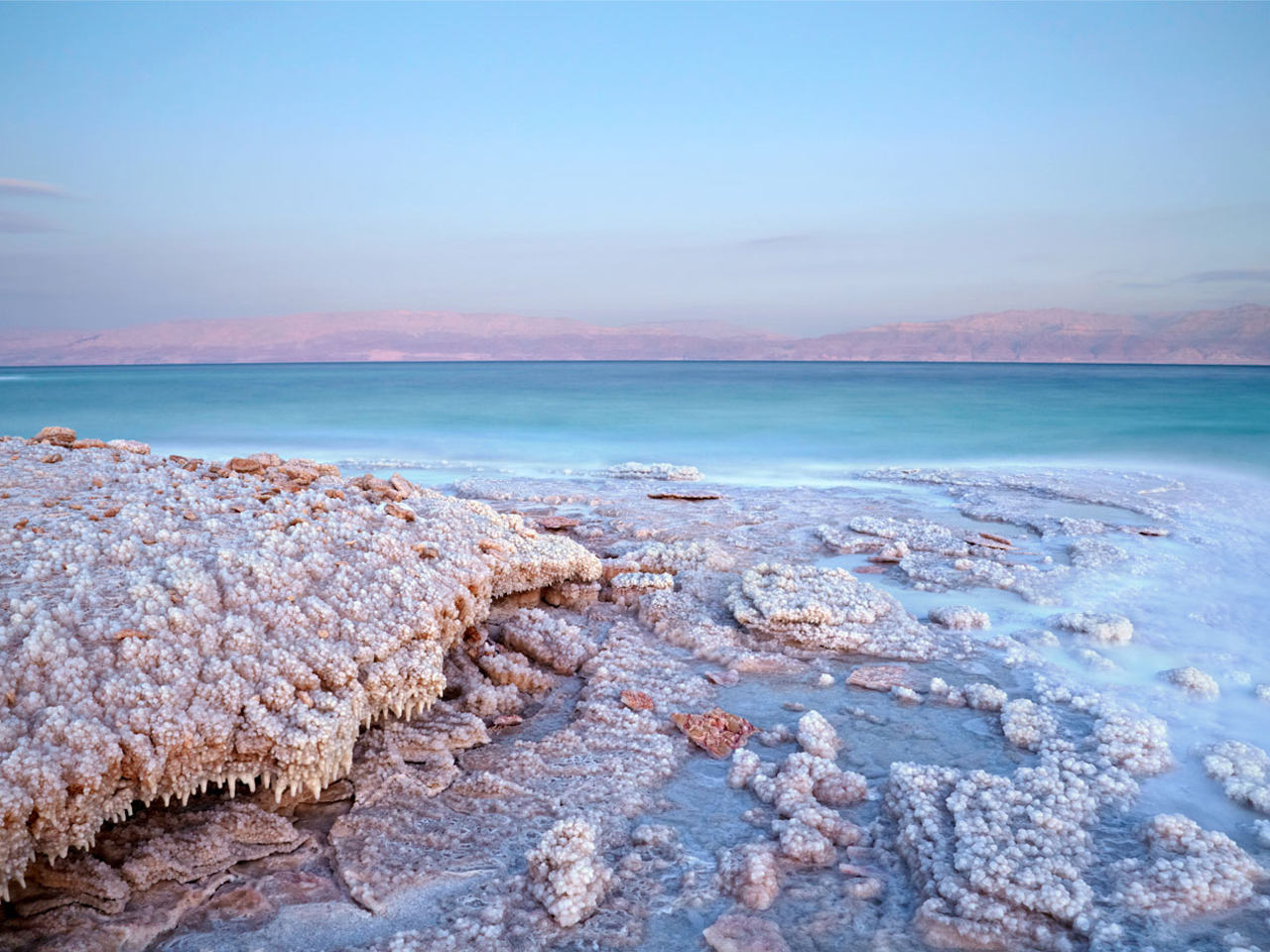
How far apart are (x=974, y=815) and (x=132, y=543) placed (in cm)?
444

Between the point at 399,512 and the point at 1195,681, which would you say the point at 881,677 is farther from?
the point at 399,512

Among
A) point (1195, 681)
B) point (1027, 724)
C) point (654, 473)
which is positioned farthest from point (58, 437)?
point (654, 473)

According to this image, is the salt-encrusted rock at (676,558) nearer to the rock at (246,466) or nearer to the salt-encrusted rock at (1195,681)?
the rock at (246,466)

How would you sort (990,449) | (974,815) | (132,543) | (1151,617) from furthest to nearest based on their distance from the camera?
(990,449)
(1151,617)
(132,543)
(974,815)

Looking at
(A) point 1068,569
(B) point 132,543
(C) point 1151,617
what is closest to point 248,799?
(B) point 132,543

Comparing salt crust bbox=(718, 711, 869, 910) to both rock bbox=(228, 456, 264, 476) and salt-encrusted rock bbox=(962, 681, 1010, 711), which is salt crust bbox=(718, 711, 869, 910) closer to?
salt-encrusted rock bbox=(962, 681, 1010, 711)

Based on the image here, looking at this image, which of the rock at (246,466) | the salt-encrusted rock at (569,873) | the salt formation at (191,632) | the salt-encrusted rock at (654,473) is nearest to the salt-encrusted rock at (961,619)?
the salt formation at (191,632)

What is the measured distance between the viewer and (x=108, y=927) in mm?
2875

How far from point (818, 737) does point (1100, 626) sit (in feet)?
10.4

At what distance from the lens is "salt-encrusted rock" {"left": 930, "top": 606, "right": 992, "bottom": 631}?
6.32 meters

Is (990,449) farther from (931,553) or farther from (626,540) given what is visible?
(626,540)

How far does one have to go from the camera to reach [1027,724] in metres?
4.57

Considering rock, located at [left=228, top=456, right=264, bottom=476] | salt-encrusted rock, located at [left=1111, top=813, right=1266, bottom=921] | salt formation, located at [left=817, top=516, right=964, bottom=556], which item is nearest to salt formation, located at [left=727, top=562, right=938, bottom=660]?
salt formation, located at [left=817, top=516, right=964, bottom=556]

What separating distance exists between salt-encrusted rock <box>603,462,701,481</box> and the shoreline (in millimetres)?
7171
